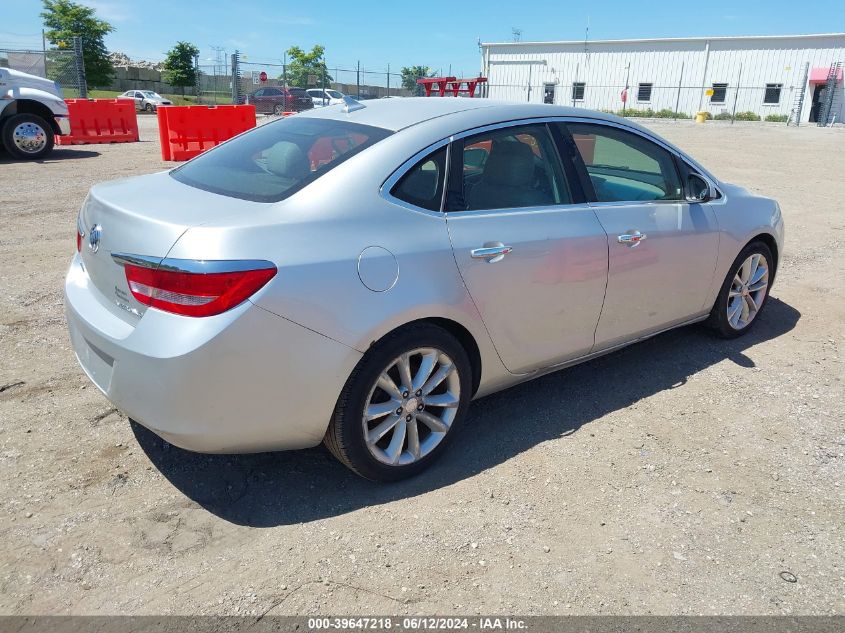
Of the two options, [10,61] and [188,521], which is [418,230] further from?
[10,61]

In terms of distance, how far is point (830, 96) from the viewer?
122ft

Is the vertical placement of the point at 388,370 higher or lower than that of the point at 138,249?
lower

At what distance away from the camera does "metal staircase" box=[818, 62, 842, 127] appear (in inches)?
1487

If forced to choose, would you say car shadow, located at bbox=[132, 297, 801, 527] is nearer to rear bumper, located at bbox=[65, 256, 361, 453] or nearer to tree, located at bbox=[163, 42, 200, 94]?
rear bumper, located at bbox=[65, 256, 361, 453]

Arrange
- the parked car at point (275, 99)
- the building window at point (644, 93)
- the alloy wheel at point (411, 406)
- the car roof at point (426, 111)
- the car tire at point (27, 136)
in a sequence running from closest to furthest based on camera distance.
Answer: the alloy wheel at point (411, 406), the car roof at point (426, 111), the car tire at point (27, 136), the parked car at point (275, 99), the building window at point (644, 93)

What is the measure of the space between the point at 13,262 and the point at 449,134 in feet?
16.3

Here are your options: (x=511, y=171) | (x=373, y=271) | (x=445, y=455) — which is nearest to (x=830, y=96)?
(x=511, y=171)

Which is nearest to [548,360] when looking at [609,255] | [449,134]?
[609,255]

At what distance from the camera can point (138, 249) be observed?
257cm

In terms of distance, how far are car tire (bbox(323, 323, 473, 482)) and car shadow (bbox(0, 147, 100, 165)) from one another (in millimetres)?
12742

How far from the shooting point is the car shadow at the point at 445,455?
9.70 ft

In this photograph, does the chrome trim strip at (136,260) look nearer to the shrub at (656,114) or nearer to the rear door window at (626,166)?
the rear door window at (626,166)

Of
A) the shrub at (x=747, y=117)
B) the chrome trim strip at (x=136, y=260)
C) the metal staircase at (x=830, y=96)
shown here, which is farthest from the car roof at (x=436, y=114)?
the shrub at (x=747, y=117)

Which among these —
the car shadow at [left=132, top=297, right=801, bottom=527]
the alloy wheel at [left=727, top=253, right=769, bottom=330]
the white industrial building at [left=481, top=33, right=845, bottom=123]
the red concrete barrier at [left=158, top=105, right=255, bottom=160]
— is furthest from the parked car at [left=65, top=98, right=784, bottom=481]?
the white industrial building at [left=481, top=33, right=845, bottom=123]
